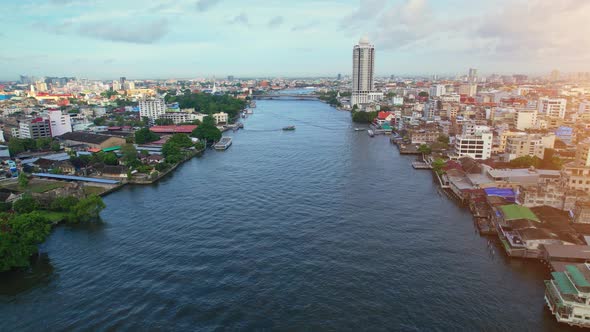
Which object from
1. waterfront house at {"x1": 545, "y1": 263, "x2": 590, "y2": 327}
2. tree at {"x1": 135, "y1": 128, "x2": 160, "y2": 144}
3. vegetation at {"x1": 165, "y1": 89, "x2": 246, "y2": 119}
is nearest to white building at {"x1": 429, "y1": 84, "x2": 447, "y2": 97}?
vegetation at {"x1": 165, "y1": 89, "x2": 246, "y2": 119}

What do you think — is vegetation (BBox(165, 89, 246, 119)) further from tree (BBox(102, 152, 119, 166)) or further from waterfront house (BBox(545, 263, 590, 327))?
waterfront house (BBox(545, 263, 590, 327))

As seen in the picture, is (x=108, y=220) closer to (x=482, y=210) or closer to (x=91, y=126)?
(x=482, y=210)

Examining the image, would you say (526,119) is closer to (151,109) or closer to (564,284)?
(564,284)

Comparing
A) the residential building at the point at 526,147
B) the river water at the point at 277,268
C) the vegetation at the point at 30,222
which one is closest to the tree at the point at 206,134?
the river water at the point at 277,268

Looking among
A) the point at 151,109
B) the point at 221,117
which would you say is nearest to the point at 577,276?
the point at 221,117

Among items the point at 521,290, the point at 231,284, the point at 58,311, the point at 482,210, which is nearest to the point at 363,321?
the point at 231,284

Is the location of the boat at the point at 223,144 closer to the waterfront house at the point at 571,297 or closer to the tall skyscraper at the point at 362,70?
the waterfront house at the point at 571,297
